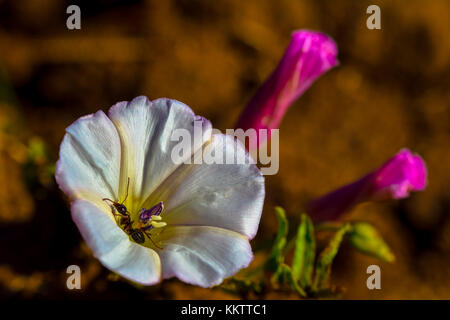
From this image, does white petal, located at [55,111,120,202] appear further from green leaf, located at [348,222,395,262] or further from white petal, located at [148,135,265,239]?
green leaf, located at [348,222,395,262]

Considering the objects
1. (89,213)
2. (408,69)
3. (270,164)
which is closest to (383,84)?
(408,69)

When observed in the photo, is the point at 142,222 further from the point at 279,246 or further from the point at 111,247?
the point at 279,246

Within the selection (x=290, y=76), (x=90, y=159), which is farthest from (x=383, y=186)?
(x=90, y=159)

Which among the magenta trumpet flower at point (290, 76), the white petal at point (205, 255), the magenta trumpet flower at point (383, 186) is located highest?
the magenta trumpet flower at point (290, 76)

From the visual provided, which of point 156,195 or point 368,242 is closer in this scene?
point 156,195

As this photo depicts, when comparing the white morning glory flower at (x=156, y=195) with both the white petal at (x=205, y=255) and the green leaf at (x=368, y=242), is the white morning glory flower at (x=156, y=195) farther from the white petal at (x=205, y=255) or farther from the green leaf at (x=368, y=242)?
the green leaf at (x=368, y=242)

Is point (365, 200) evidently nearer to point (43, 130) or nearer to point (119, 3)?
point (43, 130)

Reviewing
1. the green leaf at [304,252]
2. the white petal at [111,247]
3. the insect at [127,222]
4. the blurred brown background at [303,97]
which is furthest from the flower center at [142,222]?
the blurred brown background at [303,97]
